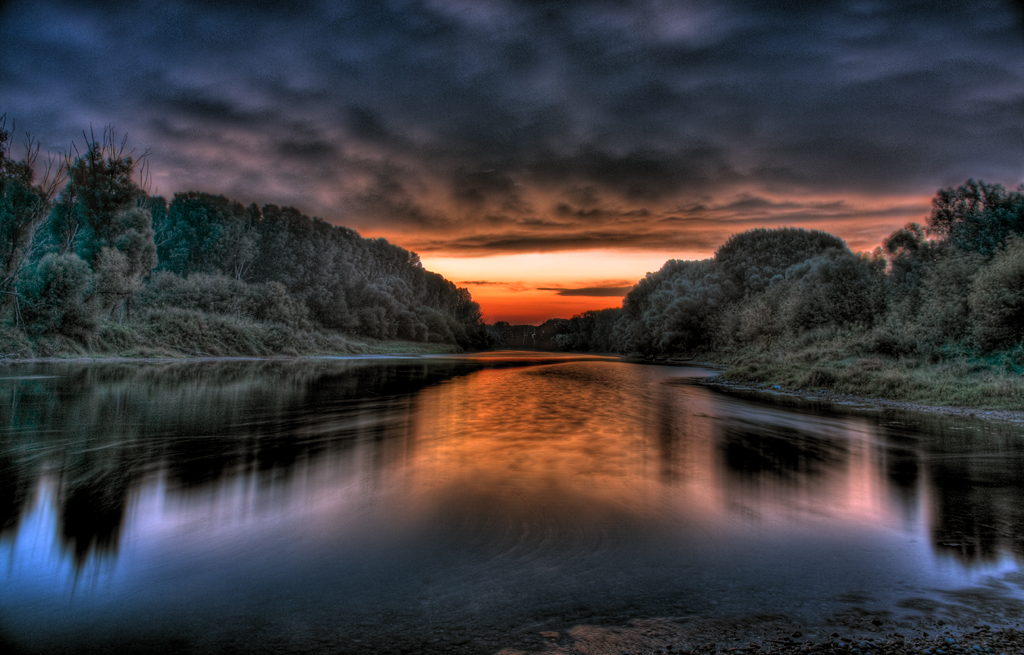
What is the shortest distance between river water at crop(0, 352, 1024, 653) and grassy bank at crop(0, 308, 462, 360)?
2124 cm

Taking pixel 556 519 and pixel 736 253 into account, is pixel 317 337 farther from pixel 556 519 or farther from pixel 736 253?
pixel 736 253

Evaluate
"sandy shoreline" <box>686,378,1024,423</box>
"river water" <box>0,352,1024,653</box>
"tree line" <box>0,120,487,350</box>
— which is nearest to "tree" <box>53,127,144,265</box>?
"tree line" <box>0,120,487,350</box>

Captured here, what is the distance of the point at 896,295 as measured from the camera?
3177cm

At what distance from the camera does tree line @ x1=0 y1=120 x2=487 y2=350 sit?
1092 inches

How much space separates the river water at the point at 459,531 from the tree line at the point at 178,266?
2168 cm

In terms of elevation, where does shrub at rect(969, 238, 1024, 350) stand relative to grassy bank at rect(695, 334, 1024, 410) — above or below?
above

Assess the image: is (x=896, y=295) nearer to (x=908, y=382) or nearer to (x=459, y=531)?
(x=908, y=382)

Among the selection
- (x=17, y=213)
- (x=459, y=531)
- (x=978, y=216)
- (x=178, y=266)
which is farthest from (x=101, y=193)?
(x=978, y=216)

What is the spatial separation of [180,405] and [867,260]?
49202 mm

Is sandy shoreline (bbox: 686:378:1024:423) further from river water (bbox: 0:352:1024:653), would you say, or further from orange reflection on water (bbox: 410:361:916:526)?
orange reflection on water (bbox: 410:361:916:526)

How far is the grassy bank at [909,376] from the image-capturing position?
50.8 ft

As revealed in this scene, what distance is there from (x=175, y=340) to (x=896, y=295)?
176 feet

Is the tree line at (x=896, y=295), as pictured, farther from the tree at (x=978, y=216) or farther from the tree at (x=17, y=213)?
the tree at (x=17, y=213)

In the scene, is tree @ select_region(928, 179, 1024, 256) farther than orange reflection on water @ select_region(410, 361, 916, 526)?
Yes
